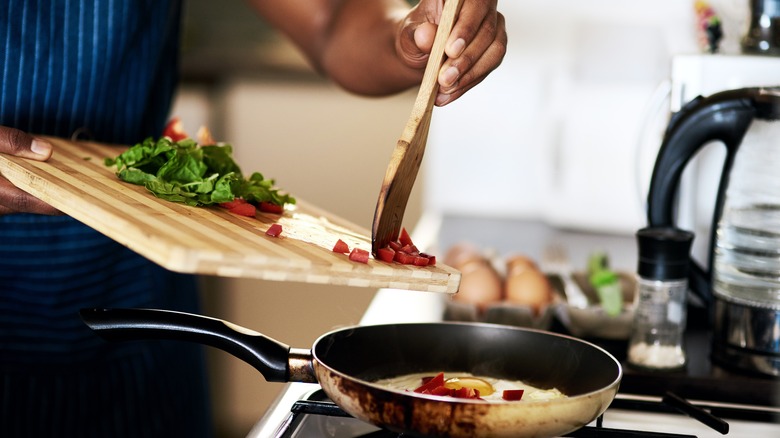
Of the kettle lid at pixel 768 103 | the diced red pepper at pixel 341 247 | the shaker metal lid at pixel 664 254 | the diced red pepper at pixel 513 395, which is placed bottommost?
the diced red pepper at pixel 513 395

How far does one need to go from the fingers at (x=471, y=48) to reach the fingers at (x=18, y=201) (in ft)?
1.35

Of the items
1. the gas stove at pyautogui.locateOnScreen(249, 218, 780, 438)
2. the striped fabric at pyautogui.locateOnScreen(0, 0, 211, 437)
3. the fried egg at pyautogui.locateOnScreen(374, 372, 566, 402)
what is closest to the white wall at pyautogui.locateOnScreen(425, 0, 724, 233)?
the gas stove at pyautogui.locateOnScreen(249, 218, 780, 438)

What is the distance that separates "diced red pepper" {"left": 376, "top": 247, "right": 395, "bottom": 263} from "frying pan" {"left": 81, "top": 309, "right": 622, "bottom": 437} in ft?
0.24

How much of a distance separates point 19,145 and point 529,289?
0.65 meters

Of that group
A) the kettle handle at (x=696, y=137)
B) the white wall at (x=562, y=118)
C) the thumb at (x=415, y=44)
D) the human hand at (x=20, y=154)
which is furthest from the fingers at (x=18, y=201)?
the white wall at (x=562, y=118)

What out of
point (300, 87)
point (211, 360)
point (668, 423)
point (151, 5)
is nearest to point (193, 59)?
point (300, 87)

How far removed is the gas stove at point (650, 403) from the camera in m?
0.74

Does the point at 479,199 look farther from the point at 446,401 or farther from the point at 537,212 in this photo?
the point at 446,401

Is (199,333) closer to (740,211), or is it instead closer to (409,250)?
(409,250)

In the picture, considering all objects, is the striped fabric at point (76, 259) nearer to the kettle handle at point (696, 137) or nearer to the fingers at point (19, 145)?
the fingers at point (19, 145)

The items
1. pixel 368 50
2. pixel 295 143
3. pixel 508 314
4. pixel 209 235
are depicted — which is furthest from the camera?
pixel 295 143

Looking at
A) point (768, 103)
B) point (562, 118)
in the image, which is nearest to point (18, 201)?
point (768, 103)

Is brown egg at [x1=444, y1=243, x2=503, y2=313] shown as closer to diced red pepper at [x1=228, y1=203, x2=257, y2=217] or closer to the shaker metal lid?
the shaker metal lid

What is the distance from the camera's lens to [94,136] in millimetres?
1269
